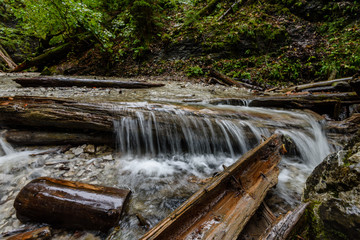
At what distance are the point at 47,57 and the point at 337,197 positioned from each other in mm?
18100

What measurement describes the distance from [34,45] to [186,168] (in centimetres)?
2749

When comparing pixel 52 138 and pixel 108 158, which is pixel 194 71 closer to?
pixel 108 158

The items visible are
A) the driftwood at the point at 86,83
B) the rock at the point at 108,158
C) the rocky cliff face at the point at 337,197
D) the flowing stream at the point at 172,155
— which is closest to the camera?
the rocky cliff face at the point at 337,197

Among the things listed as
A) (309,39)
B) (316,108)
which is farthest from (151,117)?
(309,39)

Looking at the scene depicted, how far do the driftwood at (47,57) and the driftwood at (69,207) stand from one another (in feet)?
51.2

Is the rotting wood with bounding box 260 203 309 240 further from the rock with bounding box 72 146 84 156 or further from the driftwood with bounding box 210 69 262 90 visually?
the driftwood with bounding box 210 69 262 90

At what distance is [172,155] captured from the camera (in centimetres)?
351

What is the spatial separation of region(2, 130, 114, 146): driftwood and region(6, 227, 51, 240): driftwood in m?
2.00

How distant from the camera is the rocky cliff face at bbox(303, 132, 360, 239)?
3.31 ft

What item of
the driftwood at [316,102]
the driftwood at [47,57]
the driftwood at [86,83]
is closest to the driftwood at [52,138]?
the driftwood at [316,102]

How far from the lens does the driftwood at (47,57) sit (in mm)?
12785

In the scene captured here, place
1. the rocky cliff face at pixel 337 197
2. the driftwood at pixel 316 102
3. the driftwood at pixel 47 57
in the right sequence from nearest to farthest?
the rocky cliff face at pixel 337 197 → the driftwood at pixel 316 102 → the driftwood at pixel 47 57

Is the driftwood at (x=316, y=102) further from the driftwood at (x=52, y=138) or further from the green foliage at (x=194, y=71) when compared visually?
the green foliage at (x=194, y=71)

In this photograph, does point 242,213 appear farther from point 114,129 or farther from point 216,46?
point 216,46
